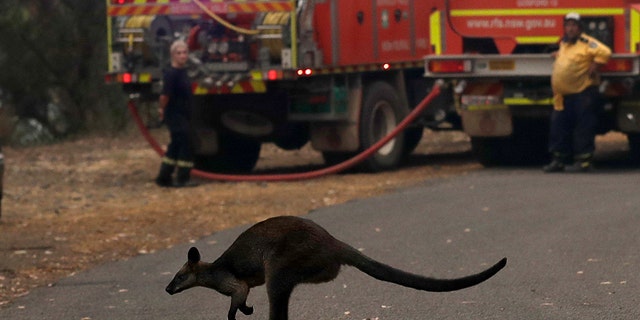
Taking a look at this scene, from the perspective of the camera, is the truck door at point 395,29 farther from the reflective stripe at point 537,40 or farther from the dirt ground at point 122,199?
the reflective stripe at point 537,40

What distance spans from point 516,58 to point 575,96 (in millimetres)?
807

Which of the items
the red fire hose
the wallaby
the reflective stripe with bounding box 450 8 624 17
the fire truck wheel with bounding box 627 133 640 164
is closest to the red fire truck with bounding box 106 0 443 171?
the red fire hose

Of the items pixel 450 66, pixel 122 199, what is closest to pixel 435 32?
pixel 450 66

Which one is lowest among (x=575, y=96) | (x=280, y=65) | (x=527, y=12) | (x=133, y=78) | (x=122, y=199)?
(x=122, y=199)

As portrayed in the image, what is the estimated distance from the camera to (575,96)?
17.4 m

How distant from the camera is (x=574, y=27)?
16.8 m

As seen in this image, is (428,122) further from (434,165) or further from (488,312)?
(488,312)

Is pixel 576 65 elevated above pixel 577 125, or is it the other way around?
pixel 576 65

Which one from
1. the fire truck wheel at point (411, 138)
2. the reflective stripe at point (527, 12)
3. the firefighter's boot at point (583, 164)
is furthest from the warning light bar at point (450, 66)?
the fire truck wheel at point (411, 138)

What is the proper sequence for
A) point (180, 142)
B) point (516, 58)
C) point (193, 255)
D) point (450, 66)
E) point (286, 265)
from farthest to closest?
1. point (450, 66)
2. point (516, 58)
3. point (180, 142)
4. point (193, 255)
5. point (286, 265)

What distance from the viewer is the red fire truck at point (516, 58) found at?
17375mm

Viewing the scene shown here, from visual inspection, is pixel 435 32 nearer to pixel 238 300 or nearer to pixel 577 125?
pixel 577 125

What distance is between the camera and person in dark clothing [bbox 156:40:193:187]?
16984mm

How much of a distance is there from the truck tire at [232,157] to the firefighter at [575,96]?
13.2 ft
